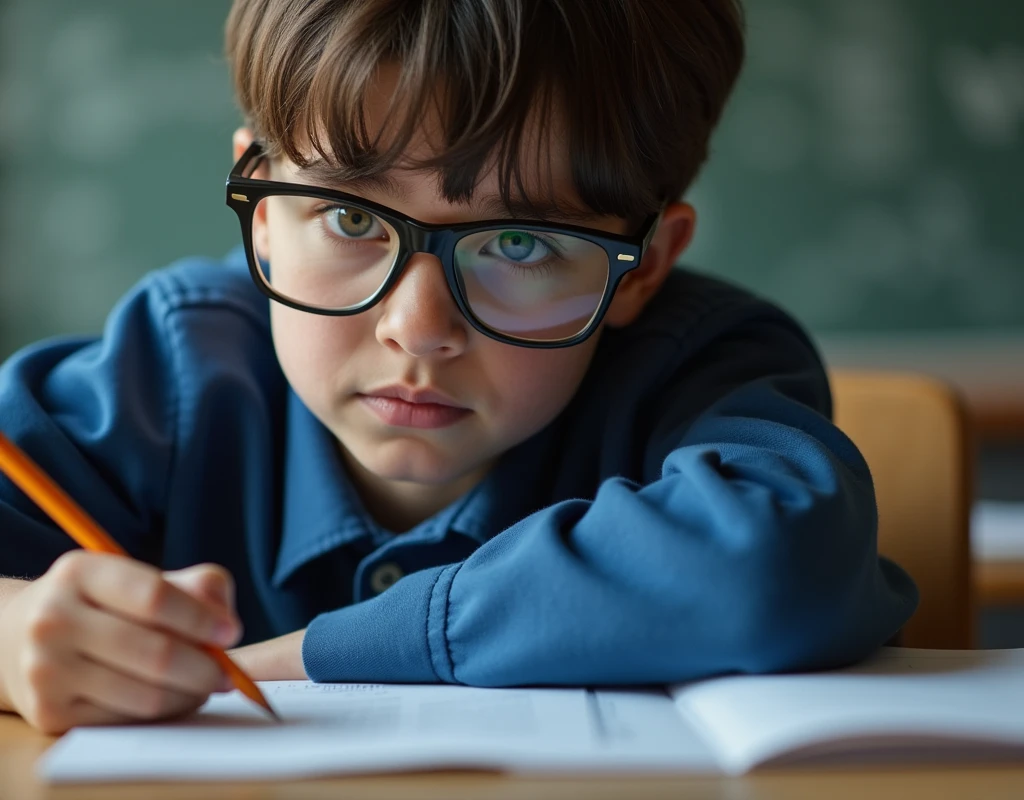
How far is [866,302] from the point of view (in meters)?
2.67

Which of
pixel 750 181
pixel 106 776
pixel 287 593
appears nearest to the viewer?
pixel 106 776

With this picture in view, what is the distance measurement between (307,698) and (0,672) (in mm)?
162

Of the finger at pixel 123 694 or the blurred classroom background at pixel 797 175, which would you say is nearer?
the finger at pixel 123 694

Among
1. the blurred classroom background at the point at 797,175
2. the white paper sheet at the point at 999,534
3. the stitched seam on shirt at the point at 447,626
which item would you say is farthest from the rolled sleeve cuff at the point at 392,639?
the blurred classroom background at the point at 797,175

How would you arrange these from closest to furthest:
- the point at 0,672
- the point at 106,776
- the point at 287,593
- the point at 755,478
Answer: the point at 106,776, the point at 0,672, the point at 755,478, the point at 287,593

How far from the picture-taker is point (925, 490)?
1.10m

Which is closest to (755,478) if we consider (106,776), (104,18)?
(106,776)

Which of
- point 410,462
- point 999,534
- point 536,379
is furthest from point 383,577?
point 999,534

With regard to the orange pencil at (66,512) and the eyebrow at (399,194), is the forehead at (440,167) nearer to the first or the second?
the eyebrow at (399,194)

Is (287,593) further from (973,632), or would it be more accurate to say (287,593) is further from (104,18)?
(104,18)

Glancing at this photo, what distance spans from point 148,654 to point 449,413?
0.37 metres

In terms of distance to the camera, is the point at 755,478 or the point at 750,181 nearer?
the point at 755,478

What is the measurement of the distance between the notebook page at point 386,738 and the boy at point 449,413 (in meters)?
0.02

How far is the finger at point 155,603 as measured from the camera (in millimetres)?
550
